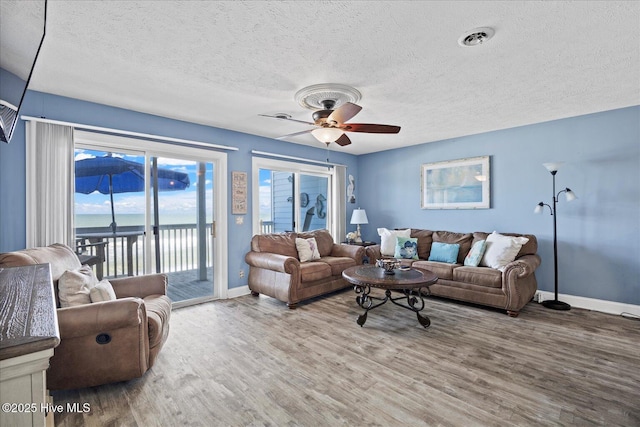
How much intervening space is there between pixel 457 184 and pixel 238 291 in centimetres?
388

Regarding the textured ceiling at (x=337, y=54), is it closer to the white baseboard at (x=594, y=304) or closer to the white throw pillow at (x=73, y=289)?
the white throw pillow at (x=73, y=289)

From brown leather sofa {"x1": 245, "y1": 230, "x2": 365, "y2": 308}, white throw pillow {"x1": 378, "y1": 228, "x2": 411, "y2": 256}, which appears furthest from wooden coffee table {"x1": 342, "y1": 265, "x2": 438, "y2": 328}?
white throw pillow {"x1": 378, "y1": 228, "x2": 411, "y2": 256}

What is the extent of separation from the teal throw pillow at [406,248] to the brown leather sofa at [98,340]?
3566 millimetres

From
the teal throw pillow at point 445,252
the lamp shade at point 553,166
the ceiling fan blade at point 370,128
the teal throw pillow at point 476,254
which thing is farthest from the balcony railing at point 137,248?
the lamp shade at point 553,166

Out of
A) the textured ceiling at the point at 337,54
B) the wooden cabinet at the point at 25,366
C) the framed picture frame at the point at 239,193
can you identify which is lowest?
the wooden cabinet at the point at 25,366

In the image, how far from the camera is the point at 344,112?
2680 mm

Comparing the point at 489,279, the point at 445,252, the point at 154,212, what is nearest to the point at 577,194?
the point at 489,279

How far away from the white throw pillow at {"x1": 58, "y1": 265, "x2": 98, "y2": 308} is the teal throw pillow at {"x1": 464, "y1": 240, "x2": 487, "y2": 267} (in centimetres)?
420

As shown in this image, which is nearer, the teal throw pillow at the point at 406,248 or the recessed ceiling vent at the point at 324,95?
the recessed ceiling vent at the point at 324,95

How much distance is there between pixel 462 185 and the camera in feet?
16.1

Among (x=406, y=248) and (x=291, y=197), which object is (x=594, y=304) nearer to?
(x=406, y=248)

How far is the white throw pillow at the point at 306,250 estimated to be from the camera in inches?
178

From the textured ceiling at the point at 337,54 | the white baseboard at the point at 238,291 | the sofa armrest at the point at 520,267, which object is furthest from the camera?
the white baseboard at the point at 238,291

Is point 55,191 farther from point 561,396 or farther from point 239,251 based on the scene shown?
point 561,396
